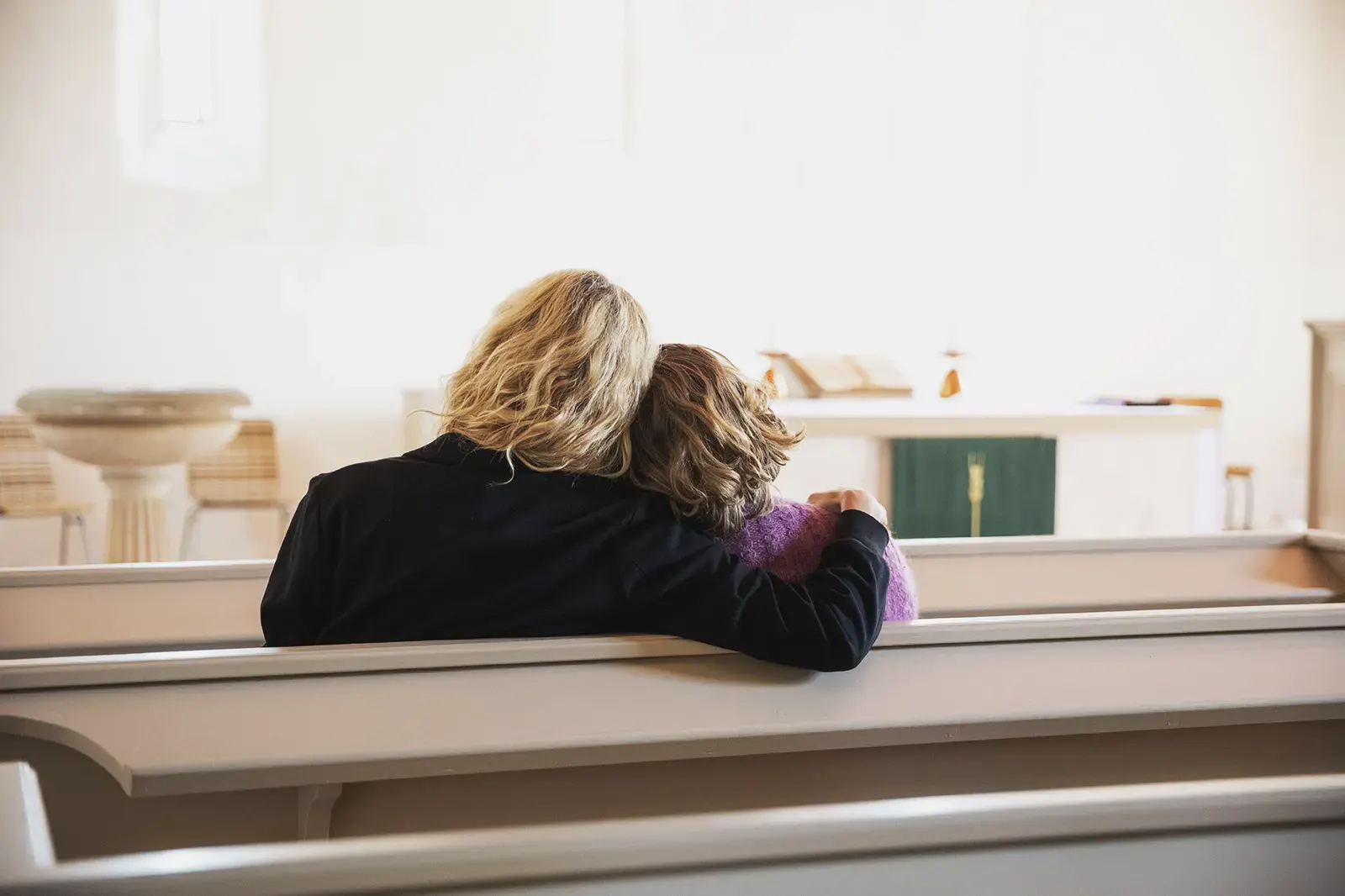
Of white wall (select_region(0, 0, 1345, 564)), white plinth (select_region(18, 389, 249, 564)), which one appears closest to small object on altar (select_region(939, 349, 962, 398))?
white wall (select_region(0, 0, 1345, 564))

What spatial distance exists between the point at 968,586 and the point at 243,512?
167 inches

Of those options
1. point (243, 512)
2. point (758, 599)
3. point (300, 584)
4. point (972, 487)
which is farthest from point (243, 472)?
point (758, 599)

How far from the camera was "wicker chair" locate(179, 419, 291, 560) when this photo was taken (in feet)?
16.9

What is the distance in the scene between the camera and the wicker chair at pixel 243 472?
5.16 meters

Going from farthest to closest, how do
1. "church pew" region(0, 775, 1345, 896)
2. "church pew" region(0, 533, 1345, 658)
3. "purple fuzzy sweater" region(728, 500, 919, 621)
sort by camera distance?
1. "church pew" region(0, 533, 1345, 658)
2. "purple fuzzy sweater" region(728, 500, 919, 621)
3. "church pew" region(0, 775, 1345, 896)

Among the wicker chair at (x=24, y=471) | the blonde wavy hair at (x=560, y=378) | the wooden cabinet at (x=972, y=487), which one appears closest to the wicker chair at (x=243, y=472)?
the wicker chair at (x=24, y=471)

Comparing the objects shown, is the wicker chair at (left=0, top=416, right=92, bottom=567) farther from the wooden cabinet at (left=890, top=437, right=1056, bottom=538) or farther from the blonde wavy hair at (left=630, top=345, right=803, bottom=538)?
the blonde wavy hair at (left=630, top=345, right=803, bottom=538)

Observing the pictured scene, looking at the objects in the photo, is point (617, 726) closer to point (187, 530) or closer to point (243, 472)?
point (187, 530)

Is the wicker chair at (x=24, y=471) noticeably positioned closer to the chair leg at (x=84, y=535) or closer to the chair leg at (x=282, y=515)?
the chair leg at (x=84, y=535)

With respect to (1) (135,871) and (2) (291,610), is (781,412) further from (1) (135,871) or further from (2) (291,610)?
(1) (135,871)

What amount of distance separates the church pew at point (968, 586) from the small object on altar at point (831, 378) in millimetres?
3078

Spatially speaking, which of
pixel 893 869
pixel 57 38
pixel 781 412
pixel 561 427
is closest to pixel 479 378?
pixel 561 427

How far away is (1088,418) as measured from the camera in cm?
450

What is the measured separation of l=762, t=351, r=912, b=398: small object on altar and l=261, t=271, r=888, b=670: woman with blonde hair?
3.90m
